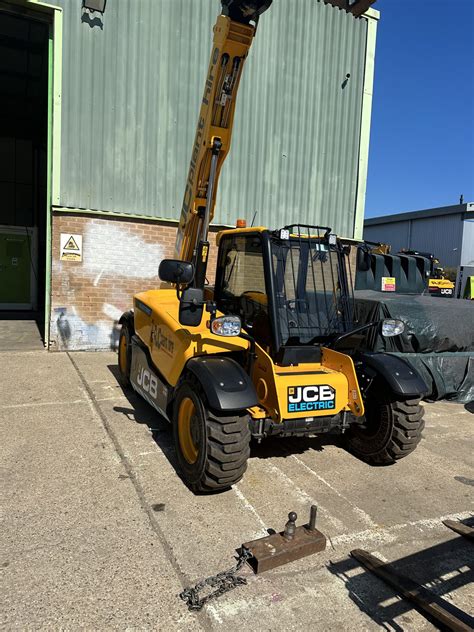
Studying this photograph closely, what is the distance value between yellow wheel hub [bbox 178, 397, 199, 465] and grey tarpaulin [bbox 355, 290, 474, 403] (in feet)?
13.2

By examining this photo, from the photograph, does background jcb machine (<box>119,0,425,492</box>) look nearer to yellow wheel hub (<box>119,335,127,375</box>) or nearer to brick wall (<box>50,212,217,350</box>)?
yellow wheel hub (<box>119,335,127,375</box>)

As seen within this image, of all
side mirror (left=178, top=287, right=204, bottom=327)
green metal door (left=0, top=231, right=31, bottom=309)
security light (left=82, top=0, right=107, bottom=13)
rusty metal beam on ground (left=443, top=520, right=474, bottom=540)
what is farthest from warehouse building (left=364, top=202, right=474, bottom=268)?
side mirror (left=178, top=287, right=204, bottom=327)

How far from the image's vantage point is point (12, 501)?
3480 millimetres

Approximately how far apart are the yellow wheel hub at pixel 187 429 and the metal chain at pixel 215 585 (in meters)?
1.14

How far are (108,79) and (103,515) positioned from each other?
8001mm

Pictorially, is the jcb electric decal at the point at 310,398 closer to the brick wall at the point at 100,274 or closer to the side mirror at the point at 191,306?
the side mirror at the point at 191,306

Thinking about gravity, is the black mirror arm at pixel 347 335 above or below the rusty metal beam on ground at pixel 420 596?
above

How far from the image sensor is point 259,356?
4.03 m

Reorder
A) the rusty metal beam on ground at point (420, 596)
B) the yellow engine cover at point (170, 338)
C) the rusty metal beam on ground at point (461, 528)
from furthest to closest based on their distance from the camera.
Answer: the yellow engine cover at point (170, 338) < the rusty metal beam on ground at point (461, 528) < the rusty metal beam on ground at point (420, 596)

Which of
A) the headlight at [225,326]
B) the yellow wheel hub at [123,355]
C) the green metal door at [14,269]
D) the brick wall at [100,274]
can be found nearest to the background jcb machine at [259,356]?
the headlight at [225,326]

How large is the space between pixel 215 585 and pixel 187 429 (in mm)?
1471

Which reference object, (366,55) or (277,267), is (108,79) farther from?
(277,267)

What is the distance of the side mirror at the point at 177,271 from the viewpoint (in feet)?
12.6

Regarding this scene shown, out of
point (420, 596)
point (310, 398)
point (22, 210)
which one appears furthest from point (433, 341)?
point (22, 210)
